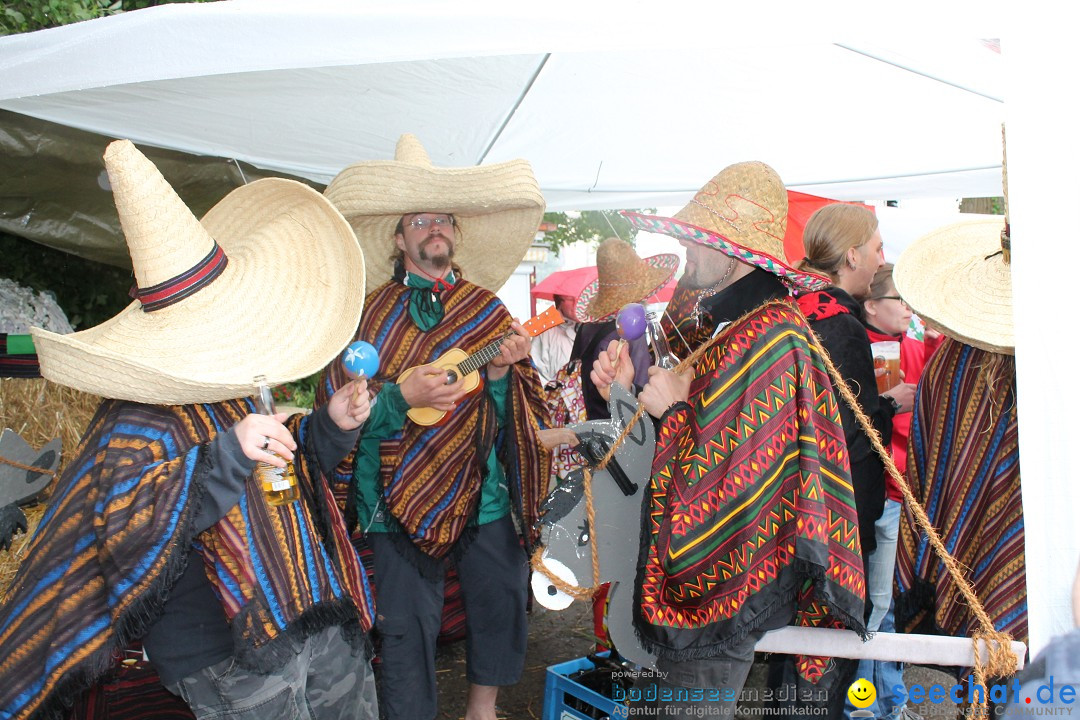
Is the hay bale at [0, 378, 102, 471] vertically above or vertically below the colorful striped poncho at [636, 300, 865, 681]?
above

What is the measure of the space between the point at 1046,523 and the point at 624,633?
3.84ft

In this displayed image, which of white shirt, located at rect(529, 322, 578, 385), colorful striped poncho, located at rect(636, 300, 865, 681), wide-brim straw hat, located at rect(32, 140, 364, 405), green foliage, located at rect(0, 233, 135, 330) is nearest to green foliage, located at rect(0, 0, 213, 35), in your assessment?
green foliage, located at rect(0, 233, 135, 330)

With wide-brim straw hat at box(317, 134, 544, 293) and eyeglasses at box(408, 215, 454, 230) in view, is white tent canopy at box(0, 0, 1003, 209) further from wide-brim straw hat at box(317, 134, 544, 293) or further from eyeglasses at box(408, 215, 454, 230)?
eyeglasses at box(408, 215, 454, 230)

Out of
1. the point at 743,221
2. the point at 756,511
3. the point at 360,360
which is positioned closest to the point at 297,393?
the point at 360,360

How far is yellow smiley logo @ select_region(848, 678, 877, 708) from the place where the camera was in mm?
3082

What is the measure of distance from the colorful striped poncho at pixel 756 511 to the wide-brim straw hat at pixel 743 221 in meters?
0.18

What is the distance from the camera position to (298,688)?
214 centimetres

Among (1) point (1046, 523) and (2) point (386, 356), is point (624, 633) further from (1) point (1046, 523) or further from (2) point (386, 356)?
(2) point (386, 356)

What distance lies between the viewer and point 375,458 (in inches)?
133

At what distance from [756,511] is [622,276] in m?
2.77

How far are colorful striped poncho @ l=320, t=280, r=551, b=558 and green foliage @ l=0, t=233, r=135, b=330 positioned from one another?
204 cm

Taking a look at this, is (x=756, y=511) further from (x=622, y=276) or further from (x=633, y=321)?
(x=622, y=276)

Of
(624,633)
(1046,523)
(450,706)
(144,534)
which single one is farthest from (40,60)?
A: (450,706)

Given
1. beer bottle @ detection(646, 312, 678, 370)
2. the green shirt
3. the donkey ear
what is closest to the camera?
beer bottle @ detection(646, 312, 678, 370)
